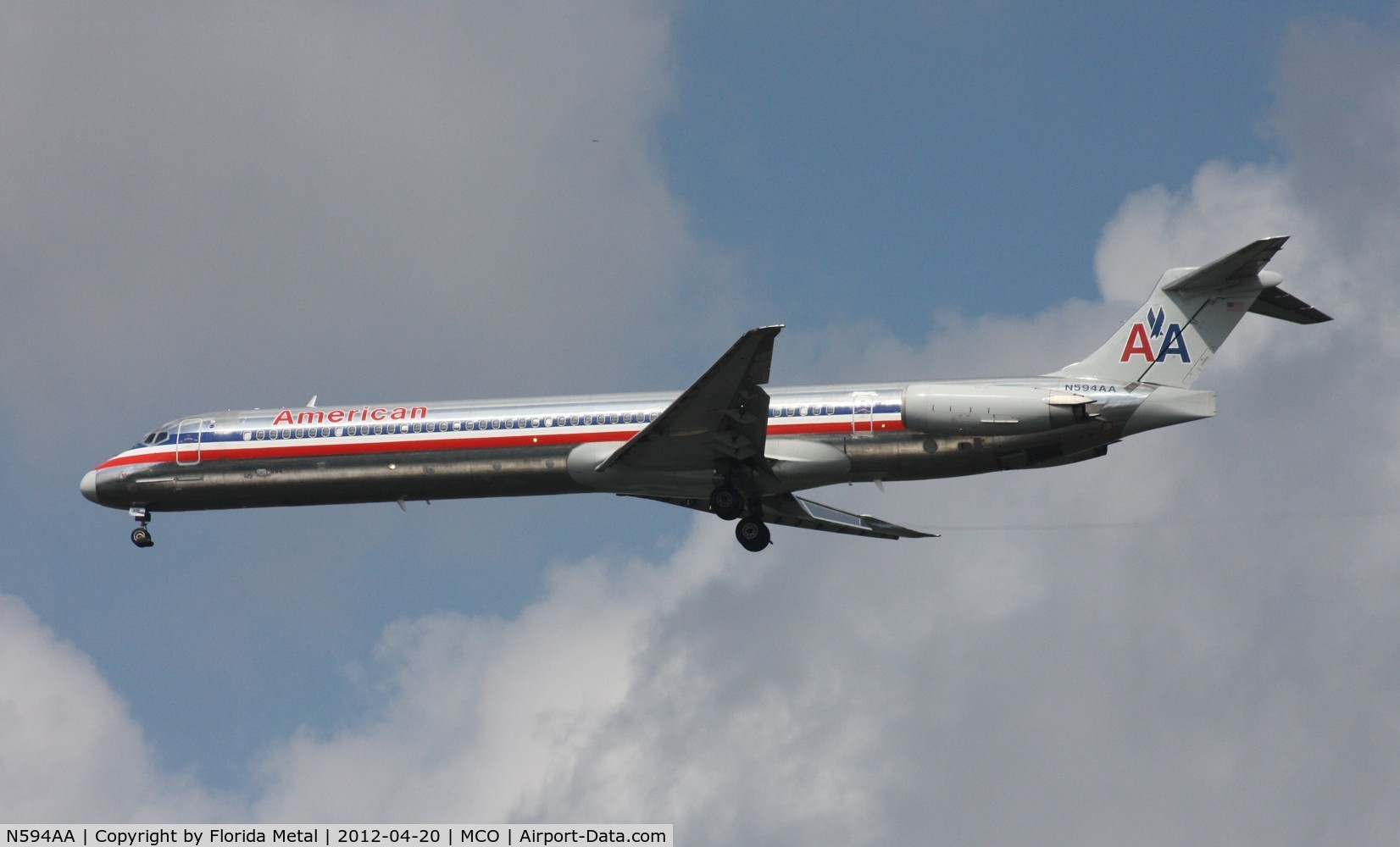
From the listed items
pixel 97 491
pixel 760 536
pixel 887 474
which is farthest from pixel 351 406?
pixel 887 474

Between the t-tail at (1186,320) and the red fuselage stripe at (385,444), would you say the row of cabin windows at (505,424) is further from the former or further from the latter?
the t-tail at (1186,320)

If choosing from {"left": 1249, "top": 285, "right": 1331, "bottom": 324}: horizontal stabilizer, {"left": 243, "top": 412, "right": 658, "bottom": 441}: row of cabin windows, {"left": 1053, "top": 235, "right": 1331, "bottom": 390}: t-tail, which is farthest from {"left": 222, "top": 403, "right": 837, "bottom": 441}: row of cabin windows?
{"left": 1249, "top": 285, "right": 1331, "bottom": 324}: horizontal stabilizer

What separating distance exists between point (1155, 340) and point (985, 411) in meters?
5.07

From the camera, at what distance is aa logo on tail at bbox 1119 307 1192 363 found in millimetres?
34000

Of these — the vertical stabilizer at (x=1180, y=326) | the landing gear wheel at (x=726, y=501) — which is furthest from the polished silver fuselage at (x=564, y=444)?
the vertical stabilizer at (x=1180, y=326)

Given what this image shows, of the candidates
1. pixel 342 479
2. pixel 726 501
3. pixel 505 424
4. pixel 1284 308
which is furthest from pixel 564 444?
pixel 1284 308

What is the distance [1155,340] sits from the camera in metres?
34.2

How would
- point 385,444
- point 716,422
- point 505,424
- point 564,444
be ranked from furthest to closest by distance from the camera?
point 385,444
point 505,424
point 564,444
point 716,422

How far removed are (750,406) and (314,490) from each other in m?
10.6

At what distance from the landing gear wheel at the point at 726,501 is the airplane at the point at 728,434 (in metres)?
0.04

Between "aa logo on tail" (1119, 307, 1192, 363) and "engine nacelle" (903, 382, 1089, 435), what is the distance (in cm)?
291

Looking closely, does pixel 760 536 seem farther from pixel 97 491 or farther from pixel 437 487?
pixel 97 491

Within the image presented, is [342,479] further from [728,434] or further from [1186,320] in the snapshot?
[1186,320]

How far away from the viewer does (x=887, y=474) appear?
3394 cm
